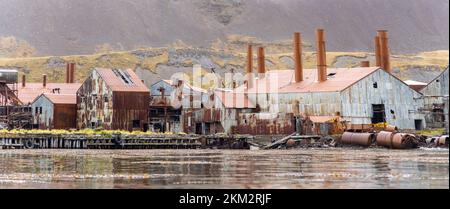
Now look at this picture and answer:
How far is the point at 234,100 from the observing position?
73750 millimetres

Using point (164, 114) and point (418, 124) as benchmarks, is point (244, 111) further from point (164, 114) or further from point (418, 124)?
point (418, 124)

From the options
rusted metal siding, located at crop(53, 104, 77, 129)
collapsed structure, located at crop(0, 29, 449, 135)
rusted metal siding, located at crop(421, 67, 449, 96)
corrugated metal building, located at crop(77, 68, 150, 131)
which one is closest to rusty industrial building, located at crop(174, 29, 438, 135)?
collapsed structure, located at crop(0, 29, 449, 135)

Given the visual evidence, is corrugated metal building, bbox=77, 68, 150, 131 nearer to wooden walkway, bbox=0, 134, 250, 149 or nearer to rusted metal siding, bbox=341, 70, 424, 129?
wooden walkway, bbox=0, 134, 250, 149

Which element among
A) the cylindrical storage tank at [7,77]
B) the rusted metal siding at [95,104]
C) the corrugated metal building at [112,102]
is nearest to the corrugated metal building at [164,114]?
the corrugated metal building at [112,102]

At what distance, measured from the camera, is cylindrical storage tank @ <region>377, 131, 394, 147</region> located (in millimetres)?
53341

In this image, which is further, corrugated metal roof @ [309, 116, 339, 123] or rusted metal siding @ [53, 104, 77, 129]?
rusted metal siding @ [53, 104, 77, 129]

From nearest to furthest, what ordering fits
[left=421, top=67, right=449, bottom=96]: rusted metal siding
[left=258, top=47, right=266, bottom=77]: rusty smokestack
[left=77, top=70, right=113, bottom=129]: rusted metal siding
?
[left=77, top=70, right=113, bottom=129]: rusted metal siding, [left=421, top=67, right=449, bottom=96]: rusted metal siding, [left=258, top=47, right=266, bottom=77]: rusty smokestack

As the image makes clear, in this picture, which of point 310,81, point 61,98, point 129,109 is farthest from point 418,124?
point 61,98

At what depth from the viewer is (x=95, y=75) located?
74.9m

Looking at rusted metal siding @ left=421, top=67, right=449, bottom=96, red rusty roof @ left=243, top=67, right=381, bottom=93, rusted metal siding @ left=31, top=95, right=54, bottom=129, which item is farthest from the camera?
rusted metal siding @ left=421, top=67, right=449, bottom=96

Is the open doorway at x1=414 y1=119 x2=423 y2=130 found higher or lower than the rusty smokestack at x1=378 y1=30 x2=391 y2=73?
lower

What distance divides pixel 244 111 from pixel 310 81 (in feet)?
30.5

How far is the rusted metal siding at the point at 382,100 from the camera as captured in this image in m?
68.2
